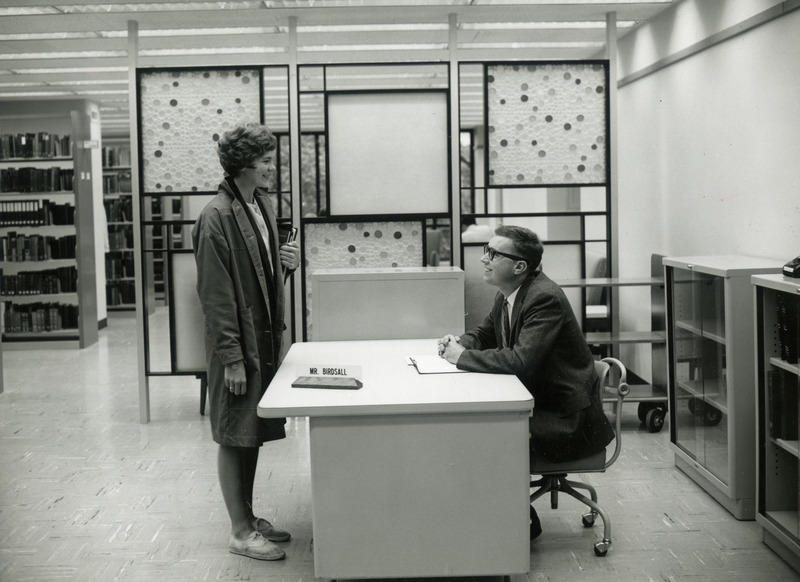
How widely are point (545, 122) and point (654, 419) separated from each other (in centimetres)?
210

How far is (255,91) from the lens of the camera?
6.15 metres

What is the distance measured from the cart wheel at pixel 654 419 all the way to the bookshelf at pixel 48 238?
6735 millimetres

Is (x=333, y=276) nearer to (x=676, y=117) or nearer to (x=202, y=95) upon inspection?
(x=202, y=95)

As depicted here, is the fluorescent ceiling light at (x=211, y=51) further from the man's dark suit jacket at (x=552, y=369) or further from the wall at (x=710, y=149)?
the man's dark suit jacket at (x=552, y=369)

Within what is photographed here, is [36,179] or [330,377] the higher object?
[36,179]

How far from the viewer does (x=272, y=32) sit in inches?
293

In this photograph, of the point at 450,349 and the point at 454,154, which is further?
the point at 454,154

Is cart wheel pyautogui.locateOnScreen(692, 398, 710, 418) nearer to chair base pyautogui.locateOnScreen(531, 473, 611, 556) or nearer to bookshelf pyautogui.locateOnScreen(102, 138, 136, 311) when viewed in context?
chair base pyautogui.locateOnScreen(531, 473, 611, 556)

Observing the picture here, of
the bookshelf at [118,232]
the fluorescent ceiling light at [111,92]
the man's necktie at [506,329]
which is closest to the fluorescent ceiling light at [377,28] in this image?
the fluorescent ceiling light at [111,92]

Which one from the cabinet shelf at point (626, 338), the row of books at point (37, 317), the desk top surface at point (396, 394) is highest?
the desk top surface at point (396, 394)

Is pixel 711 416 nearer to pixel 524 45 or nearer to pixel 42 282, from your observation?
pixel 524 45

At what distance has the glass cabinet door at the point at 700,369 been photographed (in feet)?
14.7

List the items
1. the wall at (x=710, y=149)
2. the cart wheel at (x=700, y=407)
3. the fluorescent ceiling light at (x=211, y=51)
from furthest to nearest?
the fluorescent ceiling light at (x=211, y=51) < the wall at (x=710, y=149) < the cart wheel at (x=700, y=407)

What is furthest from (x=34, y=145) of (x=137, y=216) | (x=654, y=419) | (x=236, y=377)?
(x=236, y=377)
